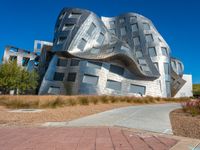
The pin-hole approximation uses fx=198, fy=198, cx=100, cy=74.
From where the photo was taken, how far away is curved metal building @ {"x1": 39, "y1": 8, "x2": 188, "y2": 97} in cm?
3938

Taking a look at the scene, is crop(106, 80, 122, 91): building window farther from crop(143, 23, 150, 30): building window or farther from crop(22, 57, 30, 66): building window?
crop(22, 57, 30, 66): building window

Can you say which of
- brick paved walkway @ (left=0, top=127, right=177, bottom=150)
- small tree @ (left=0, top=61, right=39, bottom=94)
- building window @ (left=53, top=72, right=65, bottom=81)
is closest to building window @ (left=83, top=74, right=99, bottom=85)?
building window @ (left=53, top=72, right=65, bottom=81)

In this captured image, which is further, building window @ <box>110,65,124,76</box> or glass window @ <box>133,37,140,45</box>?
glass window @ <box>133,37,140,45</box>

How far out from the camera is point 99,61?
40406 mm

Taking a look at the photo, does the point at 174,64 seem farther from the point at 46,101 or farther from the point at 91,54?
the point at 46,101

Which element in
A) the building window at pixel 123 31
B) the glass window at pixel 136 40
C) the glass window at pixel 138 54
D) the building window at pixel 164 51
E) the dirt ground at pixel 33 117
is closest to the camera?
the dirt ground at pixel 33 117

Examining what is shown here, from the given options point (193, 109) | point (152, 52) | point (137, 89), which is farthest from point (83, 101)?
point (152, 52)

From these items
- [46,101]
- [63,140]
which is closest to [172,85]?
[46,101]

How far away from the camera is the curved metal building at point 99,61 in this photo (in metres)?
39.4

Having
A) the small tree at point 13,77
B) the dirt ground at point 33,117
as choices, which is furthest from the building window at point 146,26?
the dirt ground at point 33,117

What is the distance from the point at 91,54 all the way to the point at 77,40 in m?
4.59

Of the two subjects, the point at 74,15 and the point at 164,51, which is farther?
the point at 164,51

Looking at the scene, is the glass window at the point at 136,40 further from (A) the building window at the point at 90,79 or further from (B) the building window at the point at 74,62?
(B) the building window at the point at 74,62

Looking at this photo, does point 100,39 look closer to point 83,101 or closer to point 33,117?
point 83,101
